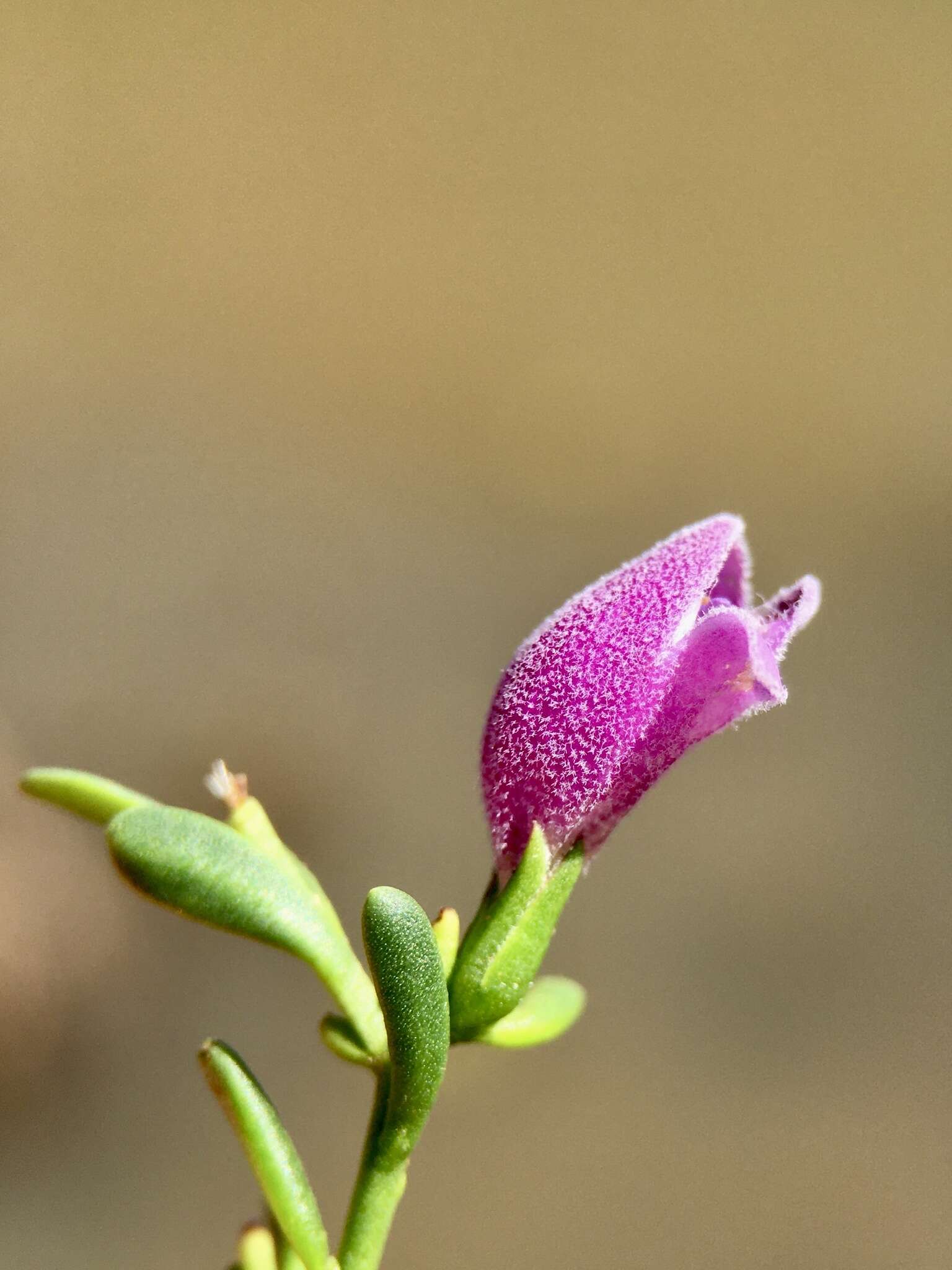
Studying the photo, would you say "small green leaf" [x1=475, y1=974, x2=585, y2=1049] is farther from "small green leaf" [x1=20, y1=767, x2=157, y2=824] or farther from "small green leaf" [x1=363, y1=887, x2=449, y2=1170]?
"small green leaf" [x1=20, y1=767, x2=157, y2=824]

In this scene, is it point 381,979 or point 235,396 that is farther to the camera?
point 235,396

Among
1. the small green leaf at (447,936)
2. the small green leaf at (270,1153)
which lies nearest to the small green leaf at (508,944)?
the small green leaf at (447,936)

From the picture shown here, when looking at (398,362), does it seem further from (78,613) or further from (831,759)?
(831,759)

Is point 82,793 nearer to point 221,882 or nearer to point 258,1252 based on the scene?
point 221,882

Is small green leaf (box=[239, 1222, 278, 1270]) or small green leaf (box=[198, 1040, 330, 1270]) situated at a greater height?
small green leaf (box=[198, 1040, 330, 1270])

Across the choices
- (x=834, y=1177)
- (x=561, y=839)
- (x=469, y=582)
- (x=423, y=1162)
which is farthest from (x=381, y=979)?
(x=469, y=582)

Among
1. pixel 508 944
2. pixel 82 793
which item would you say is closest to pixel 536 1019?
pixel 508 944

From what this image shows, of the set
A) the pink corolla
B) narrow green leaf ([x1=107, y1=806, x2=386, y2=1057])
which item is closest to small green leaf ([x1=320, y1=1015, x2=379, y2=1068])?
narrow green leaf ([x1=107, y1=806, x2=386, y2=1057])
